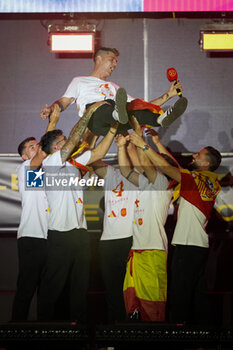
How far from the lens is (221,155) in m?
4.44

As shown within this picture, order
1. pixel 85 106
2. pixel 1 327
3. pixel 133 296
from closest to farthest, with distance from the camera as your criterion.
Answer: pixel 1 327 → pixel 133 296 → pixel 85 106

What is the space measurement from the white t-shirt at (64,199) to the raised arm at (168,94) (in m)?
0.81

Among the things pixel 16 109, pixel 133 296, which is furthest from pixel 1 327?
pixel 16 109

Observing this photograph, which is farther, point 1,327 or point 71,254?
point 71,254

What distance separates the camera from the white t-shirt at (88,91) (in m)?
4.37

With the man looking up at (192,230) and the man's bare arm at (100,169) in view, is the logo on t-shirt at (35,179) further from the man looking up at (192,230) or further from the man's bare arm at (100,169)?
the man looking up at (192,230)

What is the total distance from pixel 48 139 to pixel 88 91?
1.88ft

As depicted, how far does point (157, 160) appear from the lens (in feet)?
13.9

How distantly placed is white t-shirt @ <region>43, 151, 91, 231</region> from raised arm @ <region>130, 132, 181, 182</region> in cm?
44

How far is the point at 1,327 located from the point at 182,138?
2.32 m

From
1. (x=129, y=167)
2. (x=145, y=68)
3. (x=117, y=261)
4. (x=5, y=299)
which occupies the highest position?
(x=145, y=68)

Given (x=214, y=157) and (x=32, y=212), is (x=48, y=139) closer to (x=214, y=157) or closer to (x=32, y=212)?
(x=32, y=212)

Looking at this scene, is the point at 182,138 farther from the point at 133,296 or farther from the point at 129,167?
the point at 133,296

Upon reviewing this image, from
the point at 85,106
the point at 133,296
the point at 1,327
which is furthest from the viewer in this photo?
the point at 85,106
